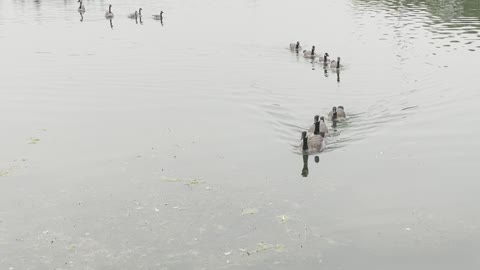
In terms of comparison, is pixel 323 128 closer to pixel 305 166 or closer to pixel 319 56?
pixel 305 166

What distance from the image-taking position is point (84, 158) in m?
26.9

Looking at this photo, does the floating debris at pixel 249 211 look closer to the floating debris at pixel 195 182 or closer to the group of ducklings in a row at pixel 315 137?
the floating debris at pixel 195 182

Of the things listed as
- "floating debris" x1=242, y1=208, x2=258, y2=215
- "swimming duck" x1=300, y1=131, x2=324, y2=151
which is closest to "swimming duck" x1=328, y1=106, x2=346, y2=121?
"swimming duck" x1=300, y1=131, x2=324, y2=151

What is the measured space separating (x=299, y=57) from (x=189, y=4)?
42.3 m

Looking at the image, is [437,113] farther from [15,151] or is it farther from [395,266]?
[15,151]

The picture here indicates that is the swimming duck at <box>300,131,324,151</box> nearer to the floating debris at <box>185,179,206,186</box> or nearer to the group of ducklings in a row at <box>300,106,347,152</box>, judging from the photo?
the group of ducklings in a row at <box>300,106,347,152</box>

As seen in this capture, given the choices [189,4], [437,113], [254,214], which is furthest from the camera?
[189,4]

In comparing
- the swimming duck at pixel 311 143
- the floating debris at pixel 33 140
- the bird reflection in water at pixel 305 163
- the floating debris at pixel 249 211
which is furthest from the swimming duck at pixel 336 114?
the floating debris at pixel 33 140

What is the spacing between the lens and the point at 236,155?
27.2 m

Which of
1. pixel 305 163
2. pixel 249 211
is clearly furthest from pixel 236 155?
pixel 249 211

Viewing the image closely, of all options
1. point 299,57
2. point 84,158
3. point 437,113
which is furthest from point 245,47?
point 84,158

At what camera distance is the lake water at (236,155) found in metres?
18.8

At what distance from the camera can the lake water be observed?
1883cm

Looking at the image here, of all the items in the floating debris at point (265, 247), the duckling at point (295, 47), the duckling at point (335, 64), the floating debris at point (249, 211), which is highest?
the duckling at point (295, 47)
